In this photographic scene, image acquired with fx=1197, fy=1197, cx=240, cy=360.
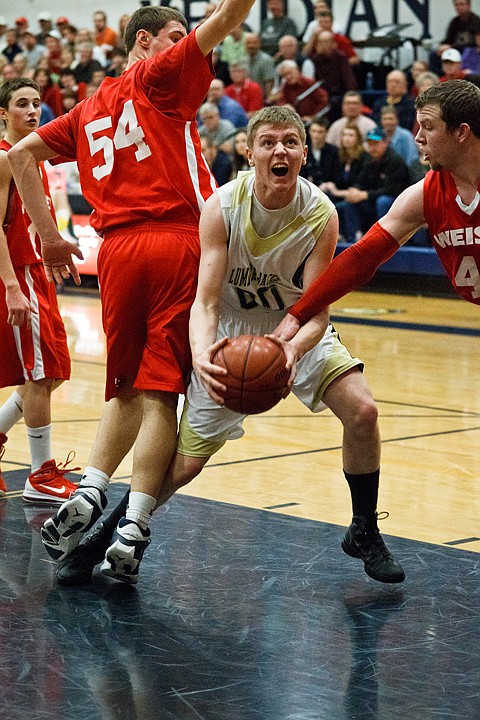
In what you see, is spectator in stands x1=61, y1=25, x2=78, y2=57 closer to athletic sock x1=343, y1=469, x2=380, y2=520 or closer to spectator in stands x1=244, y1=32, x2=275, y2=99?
spectator in stands x1=244, y1=32, x2=275, y2=99

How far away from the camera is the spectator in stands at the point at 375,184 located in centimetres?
1287

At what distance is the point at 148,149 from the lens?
413 centimetres

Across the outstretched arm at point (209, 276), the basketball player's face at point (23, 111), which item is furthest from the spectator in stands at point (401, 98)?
the outstretched arm at point (209, 276)

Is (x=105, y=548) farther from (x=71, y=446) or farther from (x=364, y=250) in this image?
(x=71, y=446)

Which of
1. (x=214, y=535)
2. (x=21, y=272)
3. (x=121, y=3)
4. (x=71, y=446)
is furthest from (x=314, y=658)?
(x=121, y=3)

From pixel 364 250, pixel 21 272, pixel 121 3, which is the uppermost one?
pixel 364 250

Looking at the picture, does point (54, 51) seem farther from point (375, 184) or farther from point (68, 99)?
point (375, 184)

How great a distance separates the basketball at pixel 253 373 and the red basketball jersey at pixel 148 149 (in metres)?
0.74

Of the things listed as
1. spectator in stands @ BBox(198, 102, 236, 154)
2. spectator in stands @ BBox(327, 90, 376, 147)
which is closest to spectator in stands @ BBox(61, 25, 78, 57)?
spectator in stands @ BBox(198, 102, 236, 154)

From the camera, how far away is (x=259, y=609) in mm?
3805

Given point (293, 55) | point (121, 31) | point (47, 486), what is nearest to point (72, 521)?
point (47, 486)

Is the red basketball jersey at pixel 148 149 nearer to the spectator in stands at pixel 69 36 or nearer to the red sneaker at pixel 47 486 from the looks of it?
the red sneaker at pixel 47 486

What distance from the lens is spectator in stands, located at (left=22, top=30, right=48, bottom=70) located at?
20.0 m

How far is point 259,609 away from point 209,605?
6.5 inches
